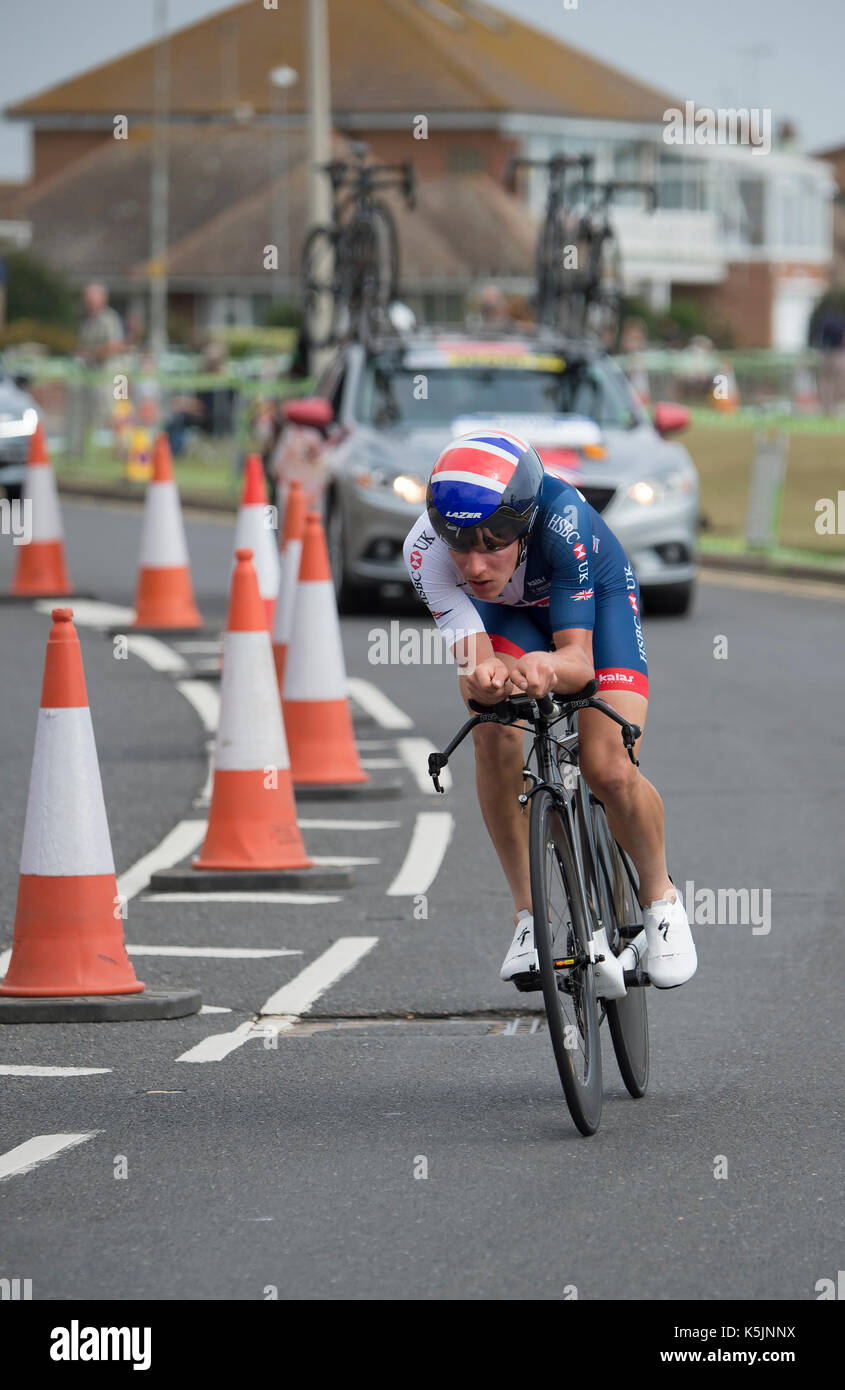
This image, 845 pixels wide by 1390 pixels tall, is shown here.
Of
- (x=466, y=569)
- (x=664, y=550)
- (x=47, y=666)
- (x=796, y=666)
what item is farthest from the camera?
(x=664, y=550)

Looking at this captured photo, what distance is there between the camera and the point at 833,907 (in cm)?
857

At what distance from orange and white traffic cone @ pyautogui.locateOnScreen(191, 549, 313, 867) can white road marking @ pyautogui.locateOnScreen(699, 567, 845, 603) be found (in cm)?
1045

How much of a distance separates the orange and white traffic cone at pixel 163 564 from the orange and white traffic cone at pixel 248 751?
6448 mm

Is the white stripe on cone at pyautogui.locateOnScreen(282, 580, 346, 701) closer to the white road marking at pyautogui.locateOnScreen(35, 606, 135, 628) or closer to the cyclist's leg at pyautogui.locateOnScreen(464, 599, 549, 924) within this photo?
the cyclist's leg at pyautogui.locateOnScreen(464, 599, 549, 924)

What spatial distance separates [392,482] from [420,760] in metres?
5.29

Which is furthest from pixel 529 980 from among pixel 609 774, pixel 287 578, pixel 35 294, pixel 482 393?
pixel 35 294

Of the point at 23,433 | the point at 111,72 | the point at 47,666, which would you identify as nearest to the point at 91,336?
the point at 23,433

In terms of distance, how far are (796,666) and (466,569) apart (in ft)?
30.8

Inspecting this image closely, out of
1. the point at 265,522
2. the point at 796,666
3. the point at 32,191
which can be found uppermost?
the point at 32,191

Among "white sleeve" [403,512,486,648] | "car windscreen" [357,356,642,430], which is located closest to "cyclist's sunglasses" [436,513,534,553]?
"white sleeve" [403,512,486,648]

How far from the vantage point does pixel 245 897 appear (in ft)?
29.2

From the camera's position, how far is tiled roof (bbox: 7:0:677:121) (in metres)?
96.6

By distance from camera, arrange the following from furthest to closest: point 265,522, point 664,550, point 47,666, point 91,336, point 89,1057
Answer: point 91,336, point 664,550, point 265,522, point 47,666, point 89,1057
